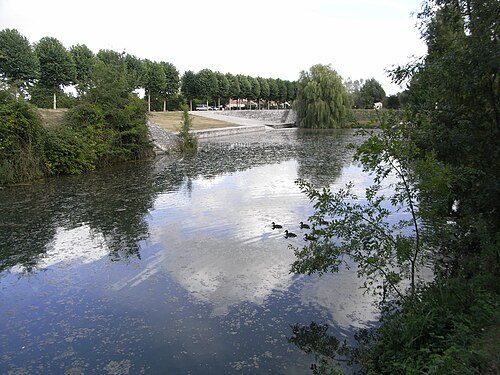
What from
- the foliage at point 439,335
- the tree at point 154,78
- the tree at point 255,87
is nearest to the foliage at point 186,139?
the foliage at point 439,335

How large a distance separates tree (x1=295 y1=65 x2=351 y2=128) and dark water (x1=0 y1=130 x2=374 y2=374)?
1484 inches

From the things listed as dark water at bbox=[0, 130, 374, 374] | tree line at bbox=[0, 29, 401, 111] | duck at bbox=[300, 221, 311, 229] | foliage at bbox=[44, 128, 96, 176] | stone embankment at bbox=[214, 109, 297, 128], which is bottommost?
dark water at bbox=[0, 130, 374, 374]

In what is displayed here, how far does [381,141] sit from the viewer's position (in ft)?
15.8

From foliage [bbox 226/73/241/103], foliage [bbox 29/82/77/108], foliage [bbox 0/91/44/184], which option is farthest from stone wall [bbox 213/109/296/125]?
foliage [bbox 0/91/44/184]

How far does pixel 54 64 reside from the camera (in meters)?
38.2

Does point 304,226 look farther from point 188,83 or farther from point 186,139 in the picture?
point 188,83

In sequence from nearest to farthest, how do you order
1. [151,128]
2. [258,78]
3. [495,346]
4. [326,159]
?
[495,346], [326,159], [151,128], [258,78]

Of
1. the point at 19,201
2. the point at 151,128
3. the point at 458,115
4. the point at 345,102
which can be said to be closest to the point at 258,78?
the point at 345,102

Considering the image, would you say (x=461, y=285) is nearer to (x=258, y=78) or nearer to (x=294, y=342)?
(x=294, y=342)

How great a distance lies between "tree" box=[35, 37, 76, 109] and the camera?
38.2m

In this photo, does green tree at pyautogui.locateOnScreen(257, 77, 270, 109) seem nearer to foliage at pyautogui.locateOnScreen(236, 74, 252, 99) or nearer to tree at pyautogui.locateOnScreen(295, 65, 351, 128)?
foliage at pyautogui.locateOnScreen(236, 74, 252, 99)

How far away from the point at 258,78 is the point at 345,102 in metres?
29.1

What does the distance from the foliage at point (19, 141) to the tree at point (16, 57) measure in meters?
22.1

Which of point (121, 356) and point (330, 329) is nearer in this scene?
point (121, 356)
